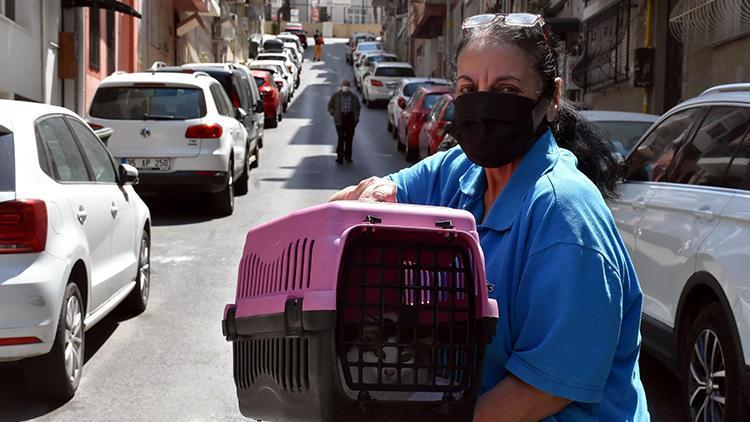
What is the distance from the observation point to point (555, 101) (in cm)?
231

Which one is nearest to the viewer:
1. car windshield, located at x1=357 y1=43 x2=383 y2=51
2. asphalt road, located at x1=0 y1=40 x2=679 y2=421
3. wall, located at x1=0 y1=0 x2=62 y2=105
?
asphalt road, located at x1=0 y1=40 x2=679 y2=421

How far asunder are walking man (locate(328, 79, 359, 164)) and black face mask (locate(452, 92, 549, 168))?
19.8 metres

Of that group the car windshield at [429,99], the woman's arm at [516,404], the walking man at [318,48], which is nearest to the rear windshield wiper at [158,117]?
the car windshield at [429,99]

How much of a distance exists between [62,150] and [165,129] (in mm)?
6716

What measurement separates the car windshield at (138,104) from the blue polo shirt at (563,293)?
11652 millimetres

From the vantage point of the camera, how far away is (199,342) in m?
7.46

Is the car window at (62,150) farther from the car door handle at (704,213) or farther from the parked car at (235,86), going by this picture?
the parked car at (235,86)

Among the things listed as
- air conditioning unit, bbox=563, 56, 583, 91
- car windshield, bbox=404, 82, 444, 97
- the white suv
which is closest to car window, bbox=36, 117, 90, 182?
the white suv

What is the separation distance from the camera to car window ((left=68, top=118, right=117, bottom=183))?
7.27m

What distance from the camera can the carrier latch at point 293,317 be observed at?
1.91 m

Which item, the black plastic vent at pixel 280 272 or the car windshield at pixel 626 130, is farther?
the car windshield at pixel 626 130

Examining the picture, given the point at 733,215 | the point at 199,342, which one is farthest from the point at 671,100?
the point at 733,215

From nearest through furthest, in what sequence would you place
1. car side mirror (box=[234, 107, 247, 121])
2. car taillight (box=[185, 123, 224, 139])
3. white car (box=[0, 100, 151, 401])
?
white car (box=[0, 100, 151, 401]), car taillight (box=[185, 123, 224, 139]), car side mirror (box=[234, 107, 247, 121])

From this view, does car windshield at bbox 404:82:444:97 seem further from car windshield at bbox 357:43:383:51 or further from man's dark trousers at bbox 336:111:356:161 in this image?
car windshield at bbox 357:43:383:51
